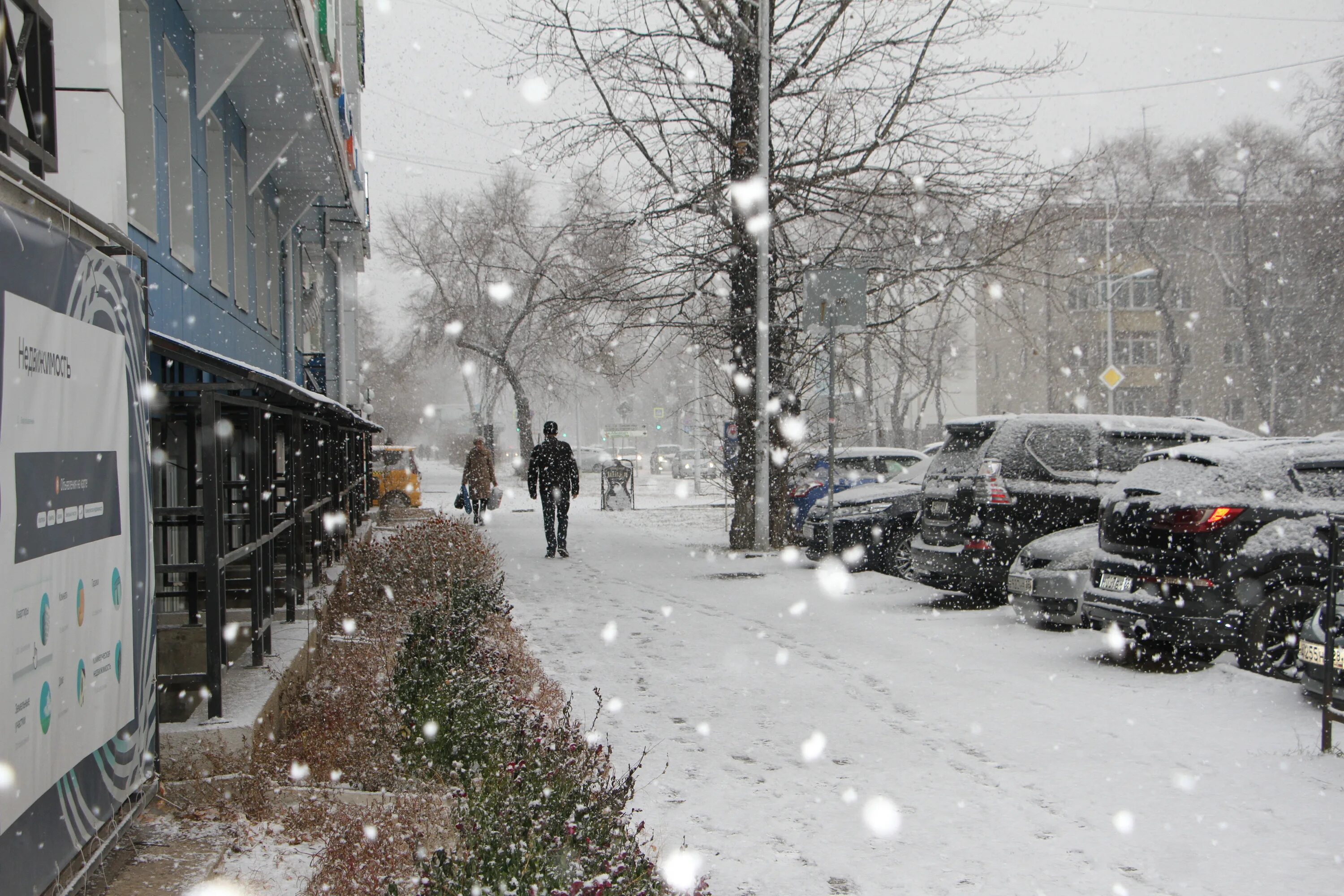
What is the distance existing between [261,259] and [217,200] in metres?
3.35

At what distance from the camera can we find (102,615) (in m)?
3.42

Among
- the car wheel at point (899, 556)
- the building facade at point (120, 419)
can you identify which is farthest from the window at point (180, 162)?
the car wheel at point (899, 556)

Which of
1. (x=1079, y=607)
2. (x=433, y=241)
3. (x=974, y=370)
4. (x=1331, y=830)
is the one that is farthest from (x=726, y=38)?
(x=974, y=370)

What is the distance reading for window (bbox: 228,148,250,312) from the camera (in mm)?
12180

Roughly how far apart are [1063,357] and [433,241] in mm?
30470

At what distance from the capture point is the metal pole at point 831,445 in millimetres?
13195

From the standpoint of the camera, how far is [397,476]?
2978 centimetres

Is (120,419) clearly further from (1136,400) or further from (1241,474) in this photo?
(1136,400)

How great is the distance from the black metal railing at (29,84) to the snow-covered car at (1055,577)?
743 centimetres

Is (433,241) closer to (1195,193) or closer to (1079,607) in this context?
(1195,193)

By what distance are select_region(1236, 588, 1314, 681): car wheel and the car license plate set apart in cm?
75

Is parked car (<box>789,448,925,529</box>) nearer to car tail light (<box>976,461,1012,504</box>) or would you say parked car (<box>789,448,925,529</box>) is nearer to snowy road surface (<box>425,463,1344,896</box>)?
snowy road surface (<box>425,463,1344,896</box>)

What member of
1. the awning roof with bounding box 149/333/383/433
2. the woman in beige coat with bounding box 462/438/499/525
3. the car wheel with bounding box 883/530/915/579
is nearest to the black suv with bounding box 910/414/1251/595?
the car wheel with bounding box 883/530/915/579

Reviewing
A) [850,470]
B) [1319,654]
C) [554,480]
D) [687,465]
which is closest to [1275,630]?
[1319,654]
